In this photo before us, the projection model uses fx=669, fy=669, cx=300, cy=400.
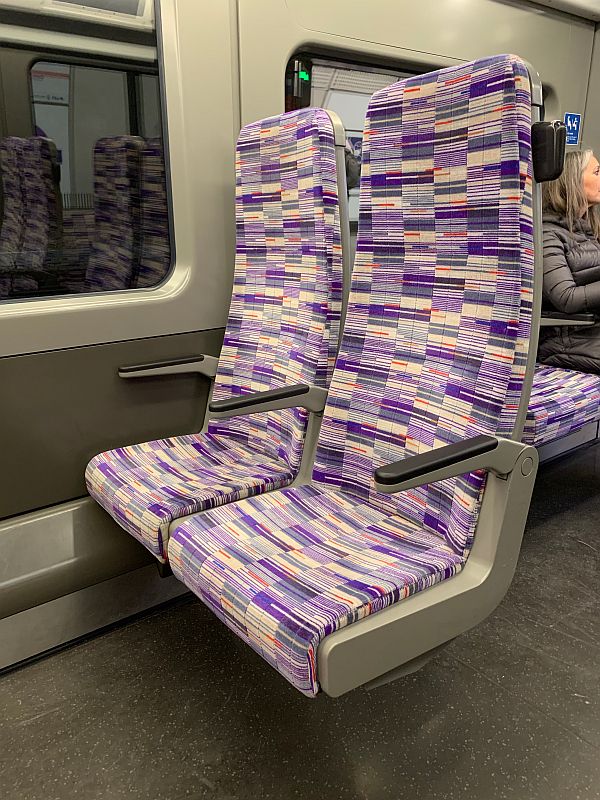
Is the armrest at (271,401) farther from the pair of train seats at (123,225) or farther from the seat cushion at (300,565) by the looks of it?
the pair of train seats at (123,225)

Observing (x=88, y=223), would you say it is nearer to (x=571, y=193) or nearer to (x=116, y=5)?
(x=116, y=5)

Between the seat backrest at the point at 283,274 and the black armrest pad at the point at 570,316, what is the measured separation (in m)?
1.16

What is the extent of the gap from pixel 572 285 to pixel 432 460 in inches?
68.5

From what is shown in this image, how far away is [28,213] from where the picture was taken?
2.09m

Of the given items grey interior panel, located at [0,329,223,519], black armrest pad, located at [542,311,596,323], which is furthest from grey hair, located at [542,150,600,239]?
grey interior panel, located at [0,329,223,519]

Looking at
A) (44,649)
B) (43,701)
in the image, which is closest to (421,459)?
(43,701)

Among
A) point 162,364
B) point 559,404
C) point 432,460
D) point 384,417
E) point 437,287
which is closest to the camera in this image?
point 432,460

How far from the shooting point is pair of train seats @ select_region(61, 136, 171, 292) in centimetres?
223

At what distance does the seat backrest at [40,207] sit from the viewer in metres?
2.07

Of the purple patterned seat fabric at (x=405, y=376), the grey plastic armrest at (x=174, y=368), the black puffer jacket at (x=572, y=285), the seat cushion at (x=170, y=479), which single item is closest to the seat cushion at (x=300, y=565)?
the purple patterned seat fabric at (x=405, y=376)

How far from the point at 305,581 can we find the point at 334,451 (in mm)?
532

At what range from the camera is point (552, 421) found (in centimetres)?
253

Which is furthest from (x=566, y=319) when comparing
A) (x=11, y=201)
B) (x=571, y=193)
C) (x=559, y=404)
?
(x=11, y=201)

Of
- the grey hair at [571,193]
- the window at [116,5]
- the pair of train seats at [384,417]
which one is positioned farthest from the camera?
the grey hair at [571,193]
